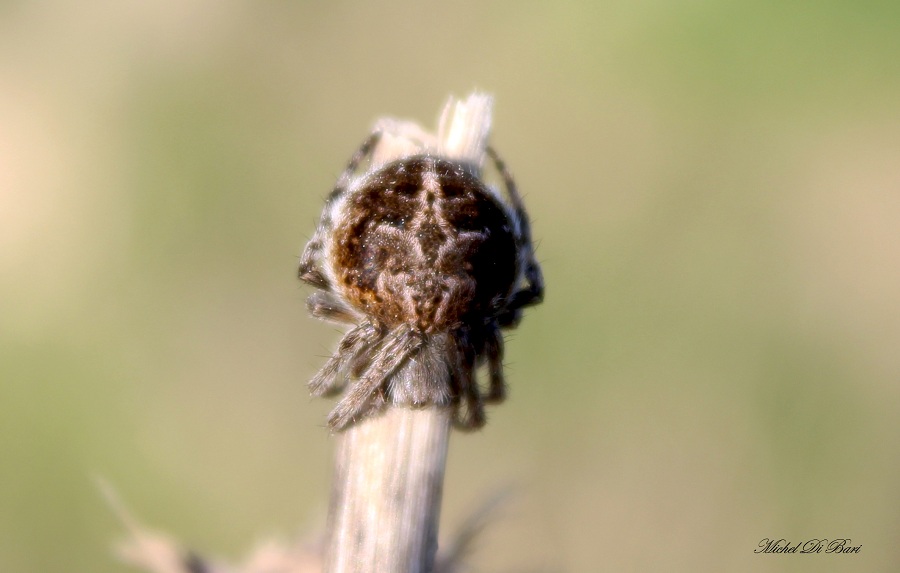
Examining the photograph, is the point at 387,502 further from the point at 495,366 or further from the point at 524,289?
the point at 524,289

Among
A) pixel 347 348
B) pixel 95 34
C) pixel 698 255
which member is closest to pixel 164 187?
pixel 95 34

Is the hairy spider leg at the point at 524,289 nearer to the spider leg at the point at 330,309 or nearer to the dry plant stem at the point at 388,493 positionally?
the spider leg at the point at 330,309

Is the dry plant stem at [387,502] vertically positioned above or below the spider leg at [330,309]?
below

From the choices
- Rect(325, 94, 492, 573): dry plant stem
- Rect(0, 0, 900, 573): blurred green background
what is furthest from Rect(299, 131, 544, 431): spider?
Rect(0, 0, 900, 573): blurred green background

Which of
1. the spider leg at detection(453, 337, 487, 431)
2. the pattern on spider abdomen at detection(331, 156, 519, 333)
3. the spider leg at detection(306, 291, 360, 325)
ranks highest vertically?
the pattern on spider abdomen at detection(331, 156, 519, 333)

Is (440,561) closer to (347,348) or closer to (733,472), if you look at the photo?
(347,348)

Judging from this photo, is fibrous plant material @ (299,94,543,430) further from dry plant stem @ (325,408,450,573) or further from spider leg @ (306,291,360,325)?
dry plant stem @ (325,408,450,573)

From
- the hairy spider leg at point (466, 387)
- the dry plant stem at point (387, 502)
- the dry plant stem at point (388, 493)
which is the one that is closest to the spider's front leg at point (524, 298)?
the hairy spider leg at point (466, 387)

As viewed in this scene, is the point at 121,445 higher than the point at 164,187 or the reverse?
the reverse
